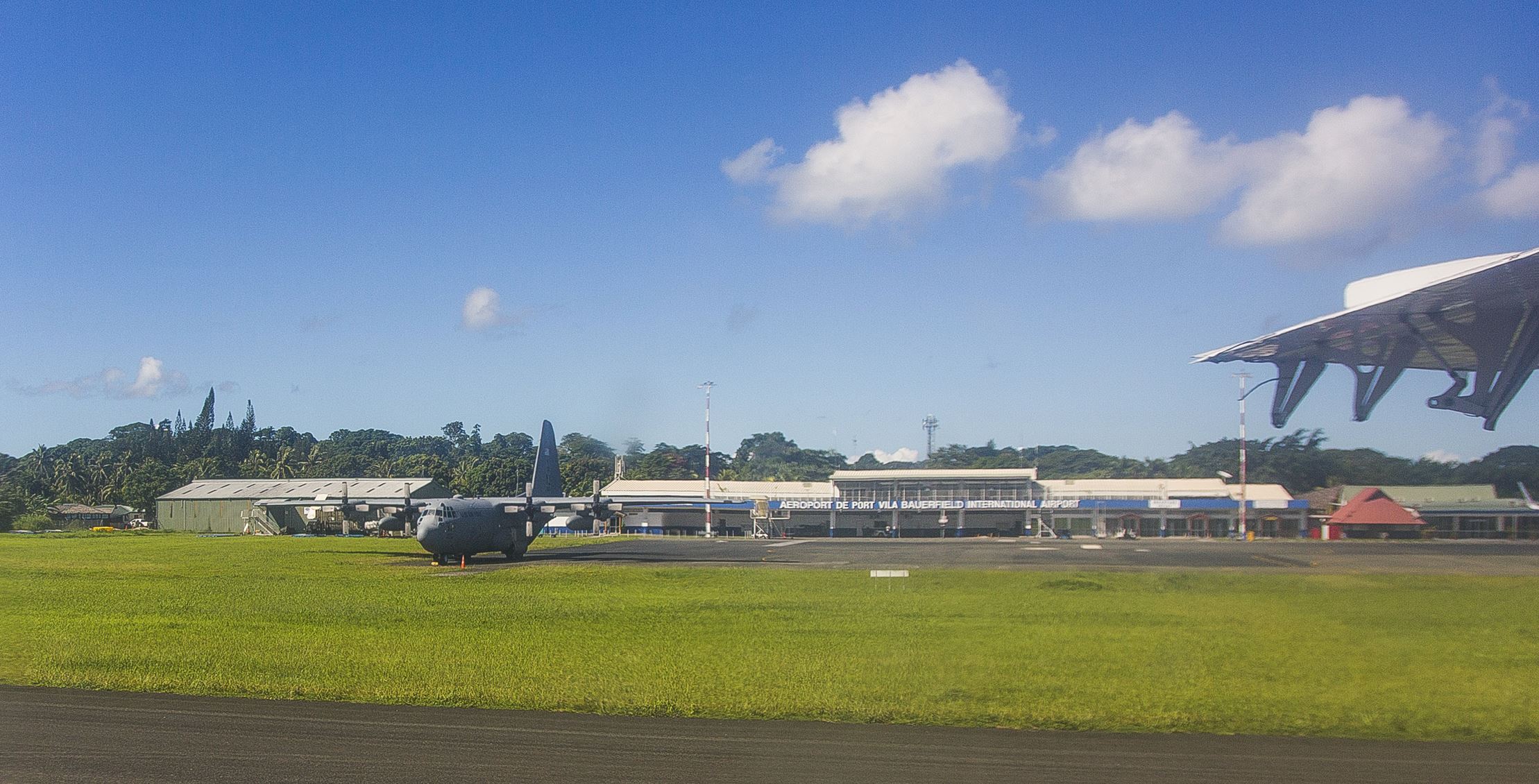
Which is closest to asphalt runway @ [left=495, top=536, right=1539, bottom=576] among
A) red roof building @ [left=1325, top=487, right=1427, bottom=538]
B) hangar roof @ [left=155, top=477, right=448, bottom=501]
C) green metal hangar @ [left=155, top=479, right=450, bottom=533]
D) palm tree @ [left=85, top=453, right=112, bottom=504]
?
red roof building @ [left=1325, top=487, right=1427, bottom=538]

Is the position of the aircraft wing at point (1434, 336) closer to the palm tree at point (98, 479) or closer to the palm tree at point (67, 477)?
the palm tree at point (67, 477)

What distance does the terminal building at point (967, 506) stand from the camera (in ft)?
93.1

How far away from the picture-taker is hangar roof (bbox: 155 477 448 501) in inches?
3356

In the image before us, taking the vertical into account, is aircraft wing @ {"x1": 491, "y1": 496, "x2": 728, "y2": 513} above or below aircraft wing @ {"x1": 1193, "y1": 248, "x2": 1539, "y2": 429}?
below

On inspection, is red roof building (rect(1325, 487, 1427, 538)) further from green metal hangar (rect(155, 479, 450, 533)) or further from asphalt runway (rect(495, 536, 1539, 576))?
green metal hangar (rect(155, 479, 450, 533))

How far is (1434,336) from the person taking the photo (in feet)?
50.6

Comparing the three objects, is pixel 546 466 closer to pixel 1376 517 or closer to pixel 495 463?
pixel 495 463

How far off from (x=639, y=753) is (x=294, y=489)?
86.6 meters

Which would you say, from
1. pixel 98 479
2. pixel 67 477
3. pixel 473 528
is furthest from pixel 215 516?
pixel 473 528

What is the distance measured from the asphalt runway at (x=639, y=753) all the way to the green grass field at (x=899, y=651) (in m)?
0.78

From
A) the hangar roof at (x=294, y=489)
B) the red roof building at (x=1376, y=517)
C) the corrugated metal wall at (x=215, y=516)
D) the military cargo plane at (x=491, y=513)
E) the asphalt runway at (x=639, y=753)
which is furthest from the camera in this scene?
the corrugated metal wall at (x=215, y=516)

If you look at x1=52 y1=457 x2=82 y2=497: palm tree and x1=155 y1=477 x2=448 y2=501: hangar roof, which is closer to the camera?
x1=52 y1=457 x2=82 y2=497: palm tree

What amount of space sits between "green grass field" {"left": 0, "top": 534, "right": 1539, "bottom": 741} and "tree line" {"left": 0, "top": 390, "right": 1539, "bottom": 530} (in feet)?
8.65

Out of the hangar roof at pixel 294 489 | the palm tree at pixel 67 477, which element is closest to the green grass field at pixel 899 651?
the palm tree at pixel 67 477
